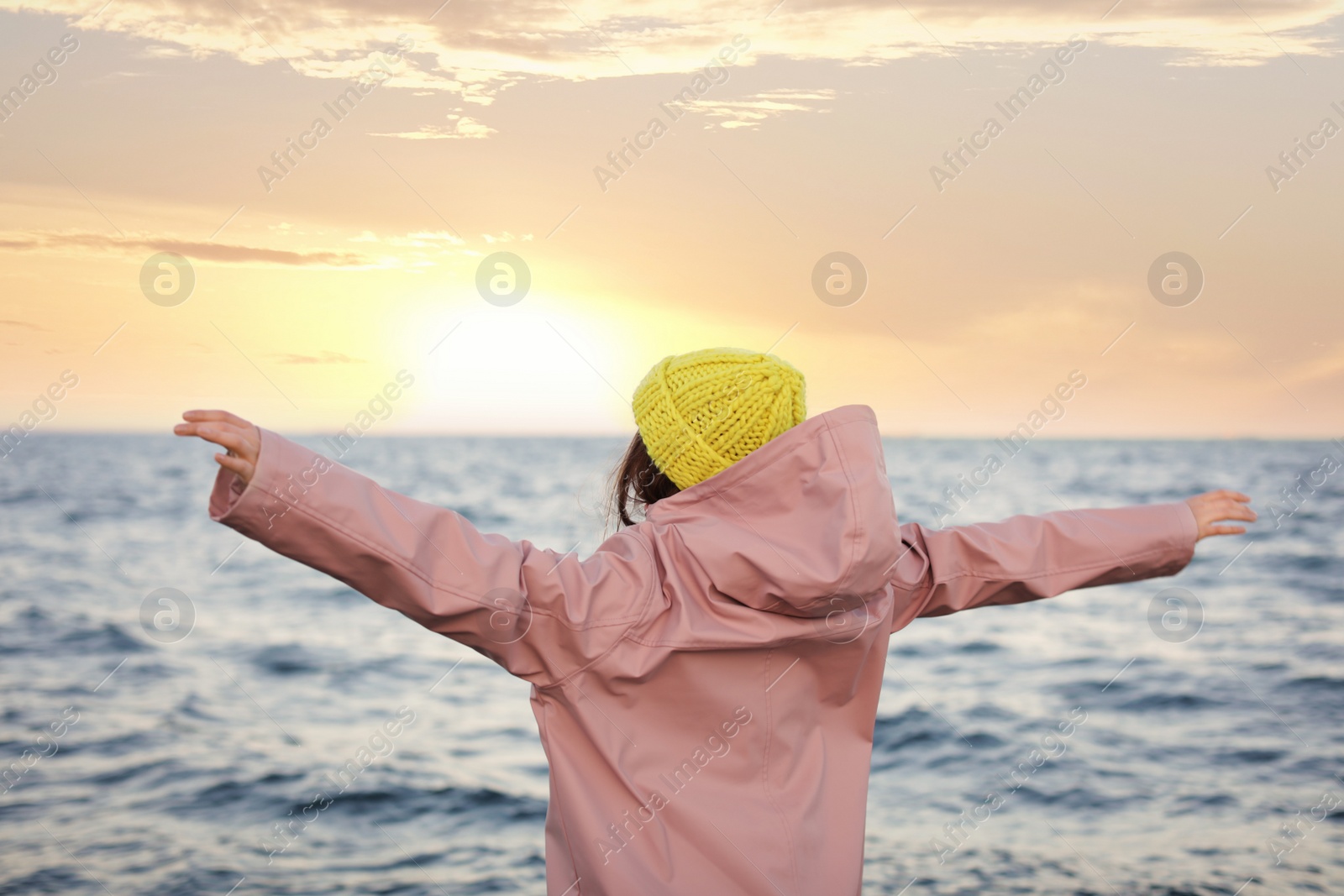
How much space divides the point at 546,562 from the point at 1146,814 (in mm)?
5615

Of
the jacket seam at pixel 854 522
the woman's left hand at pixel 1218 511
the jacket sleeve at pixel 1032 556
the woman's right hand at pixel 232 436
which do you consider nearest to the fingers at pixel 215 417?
the woman's right hand at pixel 232 436

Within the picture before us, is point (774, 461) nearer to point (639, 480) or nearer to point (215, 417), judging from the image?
point (639, 480)

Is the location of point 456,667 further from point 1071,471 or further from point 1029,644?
point 1071,471

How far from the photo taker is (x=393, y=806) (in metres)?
6.34

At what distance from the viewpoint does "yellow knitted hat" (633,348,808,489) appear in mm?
1825

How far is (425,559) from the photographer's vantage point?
62.3 inches

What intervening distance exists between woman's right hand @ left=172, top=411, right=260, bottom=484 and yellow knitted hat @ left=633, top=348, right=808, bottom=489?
27.6 inches

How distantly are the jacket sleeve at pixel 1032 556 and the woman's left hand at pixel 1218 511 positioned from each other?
34mm

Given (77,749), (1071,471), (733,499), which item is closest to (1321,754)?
(733,499)

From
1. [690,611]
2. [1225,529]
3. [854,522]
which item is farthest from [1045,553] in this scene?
[690,611]

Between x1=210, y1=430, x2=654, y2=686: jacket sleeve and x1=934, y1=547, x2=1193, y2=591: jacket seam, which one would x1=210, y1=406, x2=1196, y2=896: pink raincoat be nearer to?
x1=210, y1=430, x2=654, y2=686: jacket sleeve

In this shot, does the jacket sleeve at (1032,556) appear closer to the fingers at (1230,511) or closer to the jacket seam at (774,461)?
the fingers at (1230,511)

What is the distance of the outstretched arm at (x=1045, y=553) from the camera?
2191 mm

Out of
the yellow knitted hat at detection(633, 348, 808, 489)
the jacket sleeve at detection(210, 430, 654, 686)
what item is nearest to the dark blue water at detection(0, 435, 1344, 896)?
the yellow knitted hat at detection(633, 348, 808, 489)
